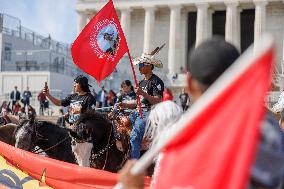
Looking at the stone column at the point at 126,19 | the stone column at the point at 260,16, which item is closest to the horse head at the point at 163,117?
the stone column at the point at 260,16

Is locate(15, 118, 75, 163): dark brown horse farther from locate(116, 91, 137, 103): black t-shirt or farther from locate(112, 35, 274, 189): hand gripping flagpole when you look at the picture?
locate(112, 35, 274, 189): hand gripping flagpole

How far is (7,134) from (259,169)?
8.87m

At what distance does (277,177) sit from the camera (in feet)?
7.93

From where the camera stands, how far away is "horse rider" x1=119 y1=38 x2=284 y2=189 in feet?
7.79

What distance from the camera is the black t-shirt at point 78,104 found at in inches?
355

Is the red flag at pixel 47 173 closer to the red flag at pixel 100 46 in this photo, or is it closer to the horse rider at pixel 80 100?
the horse rider at pixel 80 100

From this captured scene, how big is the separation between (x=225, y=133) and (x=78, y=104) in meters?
6.92

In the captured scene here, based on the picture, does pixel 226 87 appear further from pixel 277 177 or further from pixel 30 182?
pixel 30 182

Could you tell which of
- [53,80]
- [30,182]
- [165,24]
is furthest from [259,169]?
[165,24]

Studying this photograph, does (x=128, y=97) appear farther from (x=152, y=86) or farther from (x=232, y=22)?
(x=232, y=22)

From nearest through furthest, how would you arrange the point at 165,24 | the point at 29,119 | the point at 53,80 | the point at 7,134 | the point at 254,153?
the point at 254,153 < the point at 29,119 < the point at 7,134 < the point at 53,80 < the point at 165,24

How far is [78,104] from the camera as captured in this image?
29.8ft

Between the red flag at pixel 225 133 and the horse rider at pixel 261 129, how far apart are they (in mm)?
182

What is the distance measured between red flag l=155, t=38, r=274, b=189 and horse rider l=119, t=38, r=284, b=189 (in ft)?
0.60
